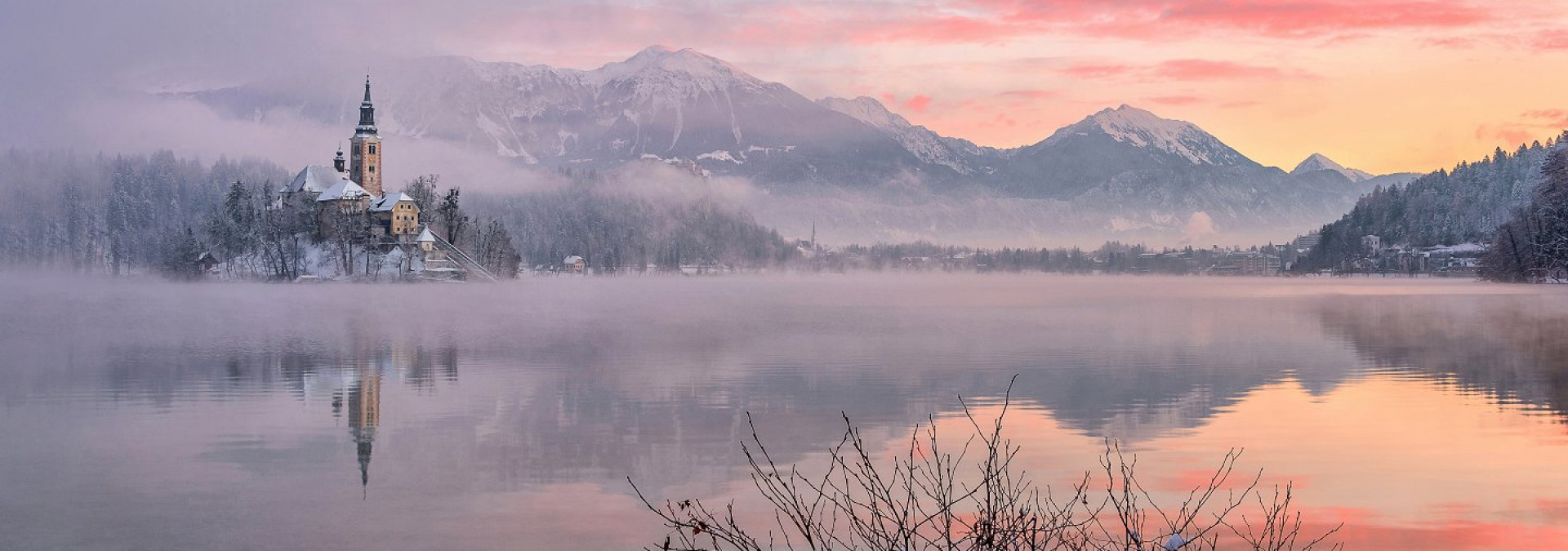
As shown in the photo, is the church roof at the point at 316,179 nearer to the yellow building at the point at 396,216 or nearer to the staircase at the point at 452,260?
the yellow building at the point at 396,216

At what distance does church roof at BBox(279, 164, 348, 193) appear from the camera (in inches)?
7283

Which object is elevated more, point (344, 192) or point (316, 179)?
point (316, 179)

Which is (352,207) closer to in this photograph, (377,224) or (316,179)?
Result: (377,224)

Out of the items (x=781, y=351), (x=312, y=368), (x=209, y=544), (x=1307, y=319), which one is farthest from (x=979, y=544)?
(x=1307, y=319)

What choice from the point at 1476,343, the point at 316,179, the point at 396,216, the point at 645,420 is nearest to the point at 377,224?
the point at 396,216

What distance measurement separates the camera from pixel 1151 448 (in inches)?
943

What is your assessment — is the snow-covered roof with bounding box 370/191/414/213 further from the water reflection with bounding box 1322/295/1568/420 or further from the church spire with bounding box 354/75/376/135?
the water reflection with bounding box 1322/295/1568/420

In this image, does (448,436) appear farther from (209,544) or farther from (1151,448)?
(1151,448)

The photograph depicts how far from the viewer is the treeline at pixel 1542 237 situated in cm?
13688

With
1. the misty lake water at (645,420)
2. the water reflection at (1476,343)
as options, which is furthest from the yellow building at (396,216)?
the water reflection at (1476,343)

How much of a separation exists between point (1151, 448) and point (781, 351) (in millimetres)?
27874

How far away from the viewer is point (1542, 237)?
144000 mm

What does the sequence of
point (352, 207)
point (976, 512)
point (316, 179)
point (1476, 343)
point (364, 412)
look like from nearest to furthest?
point (976, 512) → point (364, 412) → point (1476, 343) → point (352, 207) → point (316, 179)

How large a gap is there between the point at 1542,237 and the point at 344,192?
5849 inches
